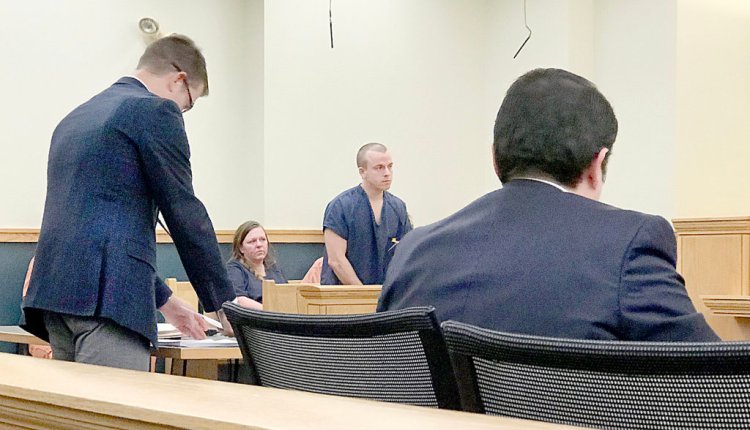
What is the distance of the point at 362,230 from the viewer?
6219 mm

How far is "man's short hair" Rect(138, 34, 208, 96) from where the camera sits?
9.31 ft

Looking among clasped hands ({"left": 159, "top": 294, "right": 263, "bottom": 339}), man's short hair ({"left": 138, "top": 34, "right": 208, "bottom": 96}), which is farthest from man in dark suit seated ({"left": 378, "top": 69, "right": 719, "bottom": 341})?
man's short hair ({"left": 138, "top": 34, "right": 208, "bottom": 96})

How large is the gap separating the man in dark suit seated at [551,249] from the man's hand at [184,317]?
1177mm

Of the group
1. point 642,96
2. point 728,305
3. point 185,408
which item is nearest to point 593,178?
point 185,408

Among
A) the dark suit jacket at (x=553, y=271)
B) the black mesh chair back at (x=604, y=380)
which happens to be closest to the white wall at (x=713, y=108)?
the dark suit jacket at (x=553, y=271)

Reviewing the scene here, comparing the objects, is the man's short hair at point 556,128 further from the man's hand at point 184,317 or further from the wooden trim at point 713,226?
the wooden trim at point 713,226

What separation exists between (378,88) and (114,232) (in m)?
5.80

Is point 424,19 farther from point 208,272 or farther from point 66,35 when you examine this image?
point 208,272

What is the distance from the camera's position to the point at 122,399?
2.85 ft

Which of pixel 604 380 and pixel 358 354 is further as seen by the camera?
pixel 358 354

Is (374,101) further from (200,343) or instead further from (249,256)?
(200,343)

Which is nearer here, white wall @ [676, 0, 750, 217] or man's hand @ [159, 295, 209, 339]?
man's hand @ [159, 295, 209, 339]

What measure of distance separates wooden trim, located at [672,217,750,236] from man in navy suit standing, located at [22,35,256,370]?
4086 mm

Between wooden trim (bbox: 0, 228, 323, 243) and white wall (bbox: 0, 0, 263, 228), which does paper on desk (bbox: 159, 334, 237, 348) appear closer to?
wooden trim (bbox: 0, 228, 323, 243)
